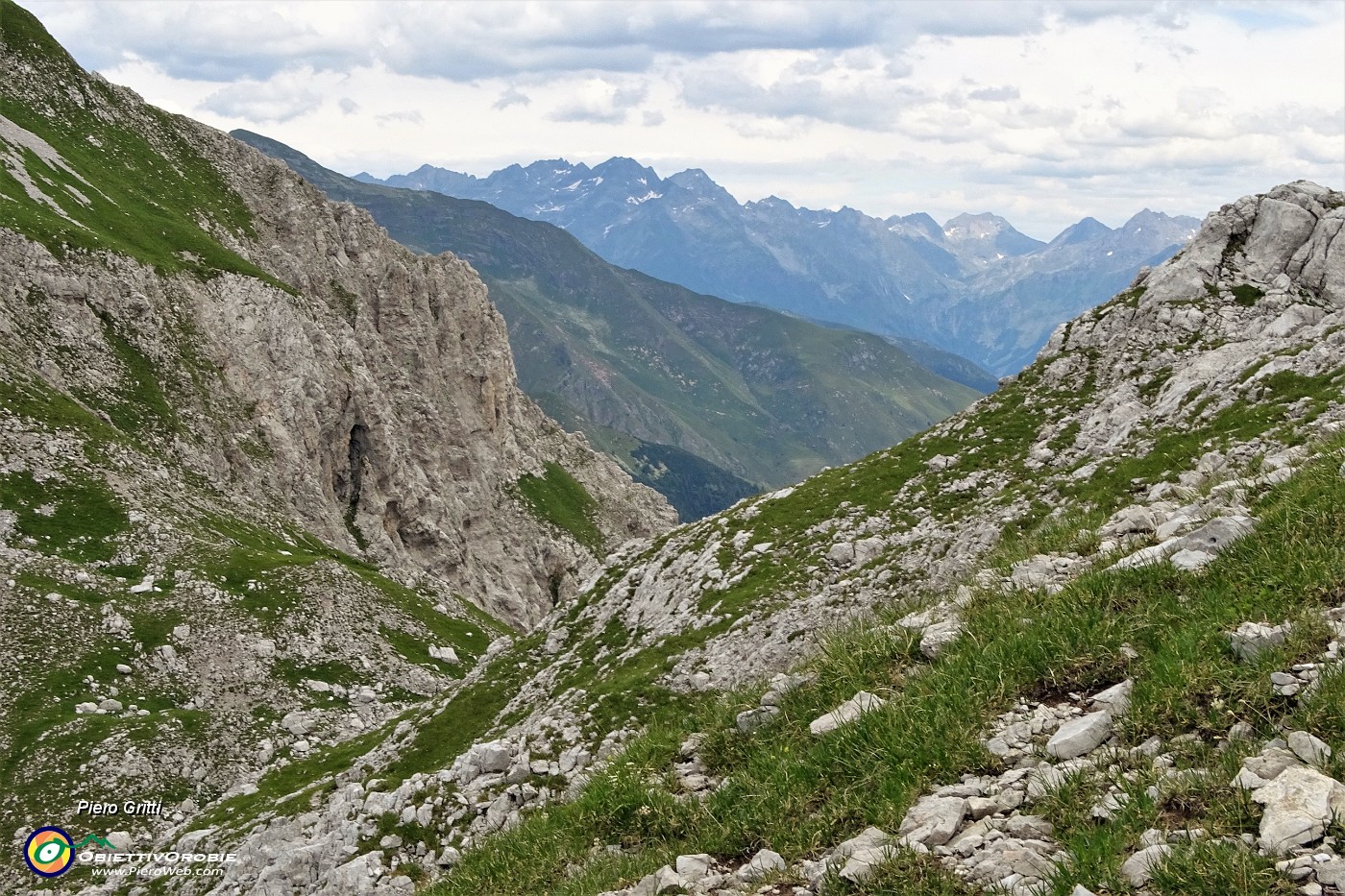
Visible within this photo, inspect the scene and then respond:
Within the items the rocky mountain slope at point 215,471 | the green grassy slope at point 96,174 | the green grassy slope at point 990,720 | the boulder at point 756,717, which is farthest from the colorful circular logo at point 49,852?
the green grassy slope at point 96,174

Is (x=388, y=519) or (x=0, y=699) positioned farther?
(x=388, y=519)

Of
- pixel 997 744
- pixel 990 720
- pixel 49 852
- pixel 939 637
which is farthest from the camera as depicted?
pixel 49 852

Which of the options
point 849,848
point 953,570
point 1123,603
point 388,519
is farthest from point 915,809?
point 388,519

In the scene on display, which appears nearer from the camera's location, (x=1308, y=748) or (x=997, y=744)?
(x=1308, y=748)

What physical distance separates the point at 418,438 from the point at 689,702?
9233 centimetres

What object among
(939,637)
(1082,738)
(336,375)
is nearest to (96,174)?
(336,375)

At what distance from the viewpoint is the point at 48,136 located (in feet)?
310

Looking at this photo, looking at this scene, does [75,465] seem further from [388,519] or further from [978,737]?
[978,737]

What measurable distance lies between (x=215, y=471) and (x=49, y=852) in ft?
134

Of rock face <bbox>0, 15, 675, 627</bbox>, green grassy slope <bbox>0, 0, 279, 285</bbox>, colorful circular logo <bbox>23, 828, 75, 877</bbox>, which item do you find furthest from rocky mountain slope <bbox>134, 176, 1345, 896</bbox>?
green grassy slope <bbox>0, 0, 279, 285</bbox>

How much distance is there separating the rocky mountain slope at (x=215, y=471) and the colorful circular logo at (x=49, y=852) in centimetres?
90

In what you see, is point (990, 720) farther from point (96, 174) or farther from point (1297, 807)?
point (96, 174)

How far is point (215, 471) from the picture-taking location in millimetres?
70375

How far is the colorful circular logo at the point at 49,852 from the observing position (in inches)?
1311
